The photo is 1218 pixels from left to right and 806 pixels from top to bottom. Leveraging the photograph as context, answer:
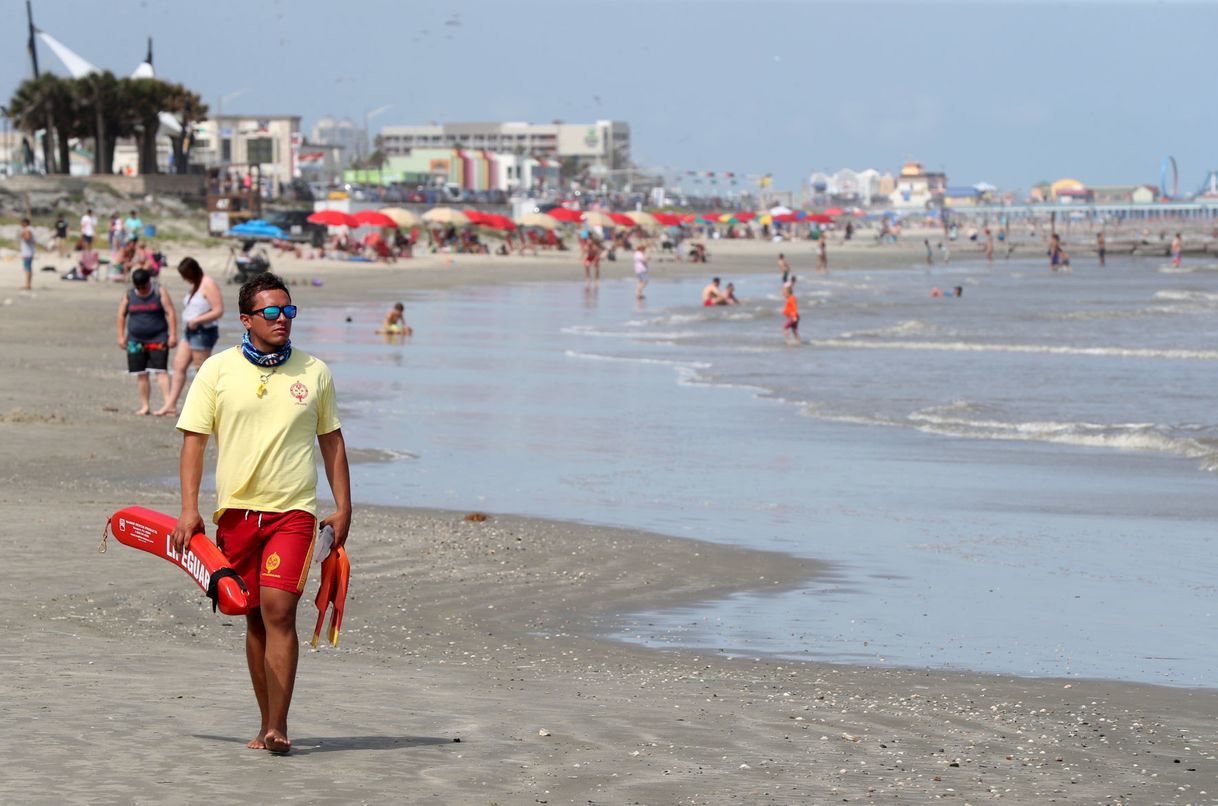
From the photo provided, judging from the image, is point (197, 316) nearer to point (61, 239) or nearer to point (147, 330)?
point (147, 330)

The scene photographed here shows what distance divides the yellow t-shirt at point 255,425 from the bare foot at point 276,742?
65cm

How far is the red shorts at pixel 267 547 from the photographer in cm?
520

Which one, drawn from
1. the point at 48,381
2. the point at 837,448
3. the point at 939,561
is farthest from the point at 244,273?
the point at 939,561

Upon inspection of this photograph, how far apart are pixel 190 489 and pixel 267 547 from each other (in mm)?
296

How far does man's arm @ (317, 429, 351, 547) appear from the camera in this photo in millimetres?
5344

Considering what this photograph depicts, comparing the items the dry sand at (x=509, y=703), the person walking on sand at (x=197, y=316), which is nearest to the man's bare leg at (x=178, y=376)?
the person walking on sand at (x=197, y=316)

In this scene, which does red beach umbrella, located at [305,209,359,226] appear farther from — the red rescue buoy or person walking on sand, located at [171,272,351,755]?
person walking on sand, located at [171,272,351,755]

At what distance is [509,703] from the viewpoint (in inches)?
242

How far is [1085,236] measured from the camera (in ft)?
520

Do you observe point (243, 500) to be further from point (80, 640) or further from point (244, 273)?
point (244, 273)

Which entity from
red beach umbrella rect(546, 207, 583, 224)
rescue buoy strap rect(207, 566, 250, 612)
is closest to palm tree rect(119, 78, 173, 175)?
red beach umbrella rect(546, 207, 583, 224)

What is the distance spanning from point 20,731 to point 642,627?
10.8ft

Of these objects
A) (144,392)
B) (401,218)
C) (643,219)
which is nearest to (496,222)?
(401,218)

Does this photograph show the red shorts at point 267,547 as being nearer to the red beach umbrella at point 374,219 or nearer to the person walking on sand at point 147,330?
the person walking on sand at point 147,330
